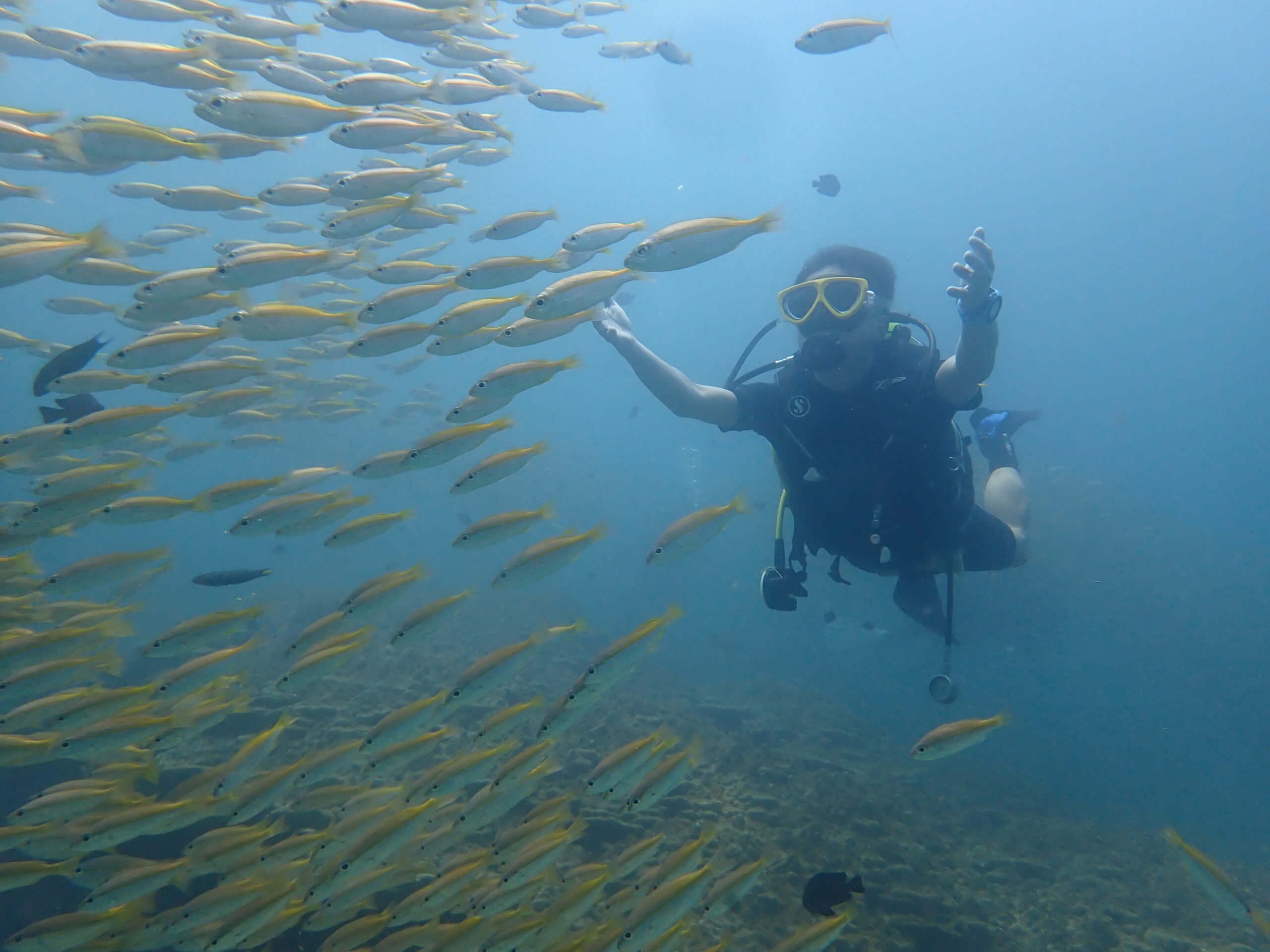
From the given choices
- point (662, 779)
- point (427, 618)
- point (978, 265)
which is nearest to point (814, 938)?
point (662, 779)

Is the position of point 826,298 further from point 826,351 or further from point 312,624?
point 312,624

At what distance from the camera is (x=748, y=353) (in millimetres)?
5832

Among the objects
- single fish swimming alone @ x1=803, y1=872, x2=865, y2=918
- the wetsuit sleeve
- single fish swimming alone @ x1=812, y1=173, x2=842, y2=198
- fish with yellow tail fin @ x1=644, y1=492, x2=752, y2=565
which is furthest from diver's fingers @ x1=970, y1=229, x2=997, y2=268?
single fish swimming alone @ x1=812, y1=173, x2=842, y2=198

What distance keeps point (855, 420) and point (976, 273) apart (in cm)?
150

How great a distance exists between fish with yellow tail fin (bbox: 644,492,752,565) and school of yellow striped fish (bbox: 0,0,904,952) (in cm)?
2

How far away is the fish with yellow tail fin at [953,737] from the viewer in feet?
11.2

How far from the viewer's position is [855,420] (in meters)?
4.93

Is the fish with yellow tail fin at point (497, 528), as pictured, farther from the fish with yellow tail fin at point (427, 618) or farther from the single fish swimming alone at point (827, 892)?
the single fish swimming alone at point (827, 892)

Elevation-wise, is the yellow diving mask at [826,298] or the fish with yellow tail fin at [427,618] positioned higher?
the yellow diving mask at [826,298]

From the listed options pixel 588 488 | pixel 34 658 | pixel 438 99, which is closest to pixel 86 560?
pixel 34 658

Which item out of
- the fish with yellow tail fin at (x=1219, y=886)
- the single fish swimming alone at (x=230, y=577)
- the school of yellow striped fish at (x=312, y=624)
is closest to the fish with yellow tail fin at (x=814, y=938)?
the school of yellow striped fish at (x=312, y=624)

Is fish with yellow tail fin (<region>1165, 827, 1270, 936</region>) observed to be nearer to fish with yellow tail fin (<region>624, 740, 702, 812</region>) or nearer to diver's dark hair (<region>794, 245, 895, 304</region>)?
fish with yellow tail fin (<region>624, 740, 702, 812</region>)

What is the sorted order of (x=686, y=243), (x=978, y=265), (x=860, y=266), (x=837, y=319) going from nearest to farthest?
(x=686, y=243), (x=978, y=265), (x=837, y=319), (x=860, y=266)

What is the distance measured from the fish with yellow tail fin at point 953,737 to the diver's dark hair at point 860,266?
11.8ft
